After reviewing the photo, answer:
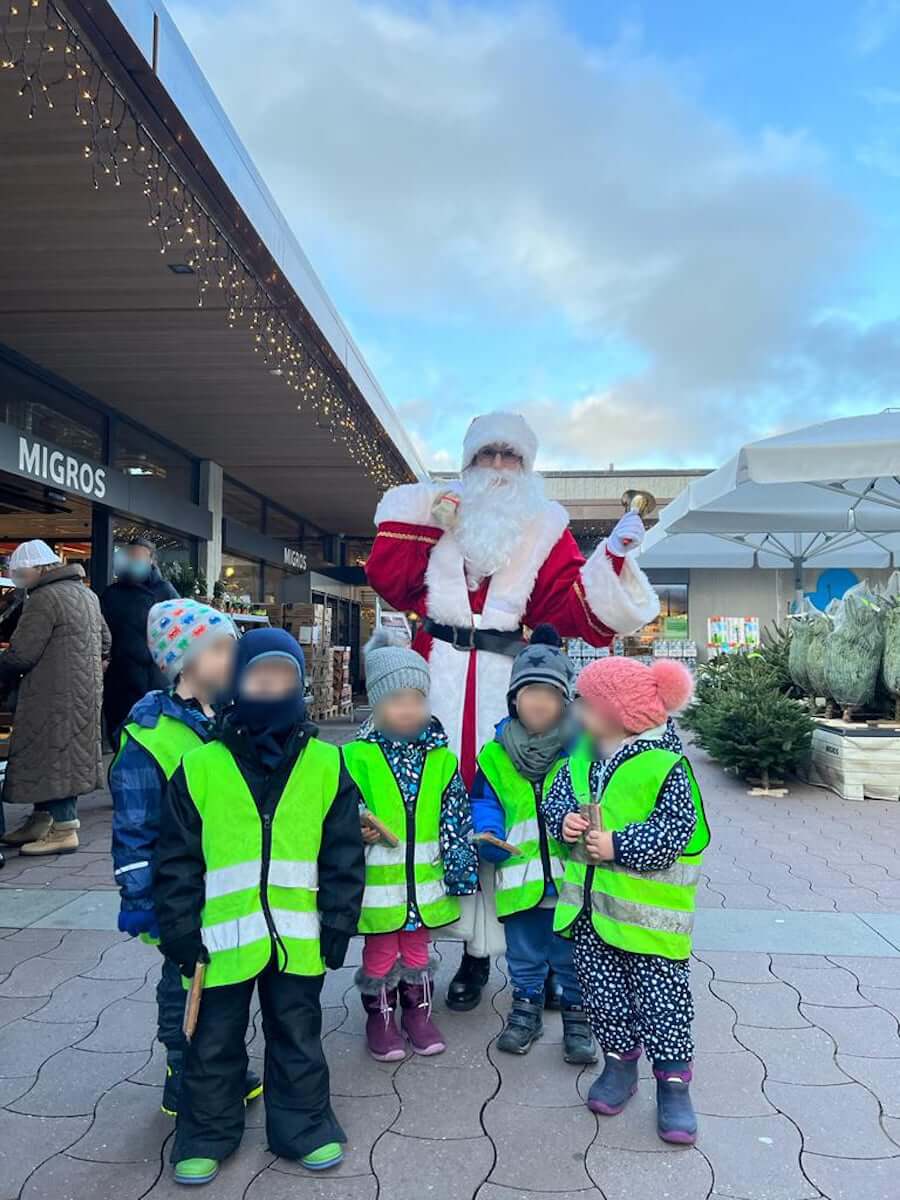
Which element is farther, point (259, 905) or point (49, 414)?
point (49, 414)

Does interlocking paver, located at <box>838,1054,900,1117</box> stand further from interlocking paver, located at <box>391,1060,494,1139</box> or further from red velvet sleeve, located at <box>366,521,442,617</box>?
red velvet sleeve, located at <box>366,521,442,617</box>

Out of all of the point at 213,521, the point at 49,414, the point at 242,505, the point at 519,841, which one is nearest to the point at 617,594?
the point at 519,841

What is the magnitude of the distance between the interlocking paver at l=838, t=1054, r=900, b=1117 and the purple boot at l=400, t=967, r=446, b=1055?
1.07 metres

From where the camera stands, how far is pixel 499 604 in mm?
2865

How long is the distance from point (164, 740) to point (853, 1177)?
1.77m

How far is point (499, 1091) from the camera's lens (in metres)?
2.20

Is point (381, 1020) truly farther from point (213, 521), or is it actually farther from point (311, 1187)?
point (213, 521)

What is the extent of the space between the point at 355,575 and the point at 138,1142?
1316 centimetres

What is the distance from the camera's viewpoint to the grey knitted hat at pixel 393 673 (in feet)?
7.75

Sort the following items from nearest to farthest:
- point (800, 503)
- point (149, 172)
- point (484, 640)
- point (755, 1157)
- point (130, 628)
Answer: point (755, 1157) → point (484, 640) → point (149, 172) → point (130, 628) → point (800, 503)

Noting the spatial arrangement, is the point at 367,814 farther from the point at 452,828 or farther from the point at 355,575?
the point at 355,575

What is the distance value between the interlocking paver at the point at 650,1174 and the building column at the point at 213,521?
8.86 metres

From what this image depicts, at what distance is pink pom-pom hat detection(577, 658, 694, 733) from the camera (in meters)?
2.17

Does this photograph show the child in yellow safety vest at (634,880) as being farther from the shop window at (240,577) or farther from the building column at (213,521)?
the shop window at (240,577)
